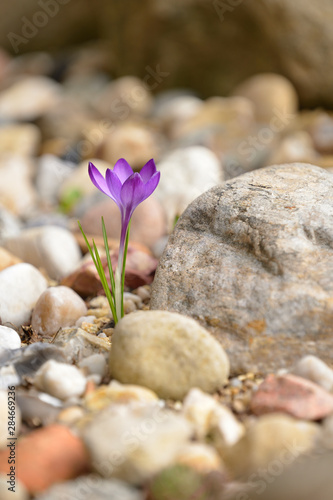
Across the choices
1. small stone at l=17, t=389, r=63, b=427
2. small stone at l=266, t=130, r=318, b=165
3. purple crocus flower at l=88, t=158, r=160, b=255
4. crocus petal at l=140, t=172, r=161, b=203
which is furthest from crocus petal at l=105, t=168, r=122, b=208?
small stone at l=266, t=130, r=318, b=165

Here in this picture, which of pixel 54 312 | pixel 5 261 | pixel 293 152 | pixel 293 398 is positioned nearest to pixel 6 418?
pixel 54 312

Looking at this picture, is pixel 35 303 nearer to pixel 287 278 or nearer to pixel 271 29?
pixel 287 278

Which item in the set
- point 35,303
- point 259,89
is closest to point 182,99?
point 259,89

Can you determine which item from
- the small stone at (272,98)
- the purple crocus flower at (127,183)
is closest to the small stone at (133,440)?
the purple crocus flower at (127,183)

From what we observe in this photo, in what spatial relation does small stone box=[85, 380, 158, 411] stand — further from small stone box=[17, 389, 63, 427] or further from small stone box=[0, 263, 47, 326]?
small stone box=[0, 263, 47, 326]
